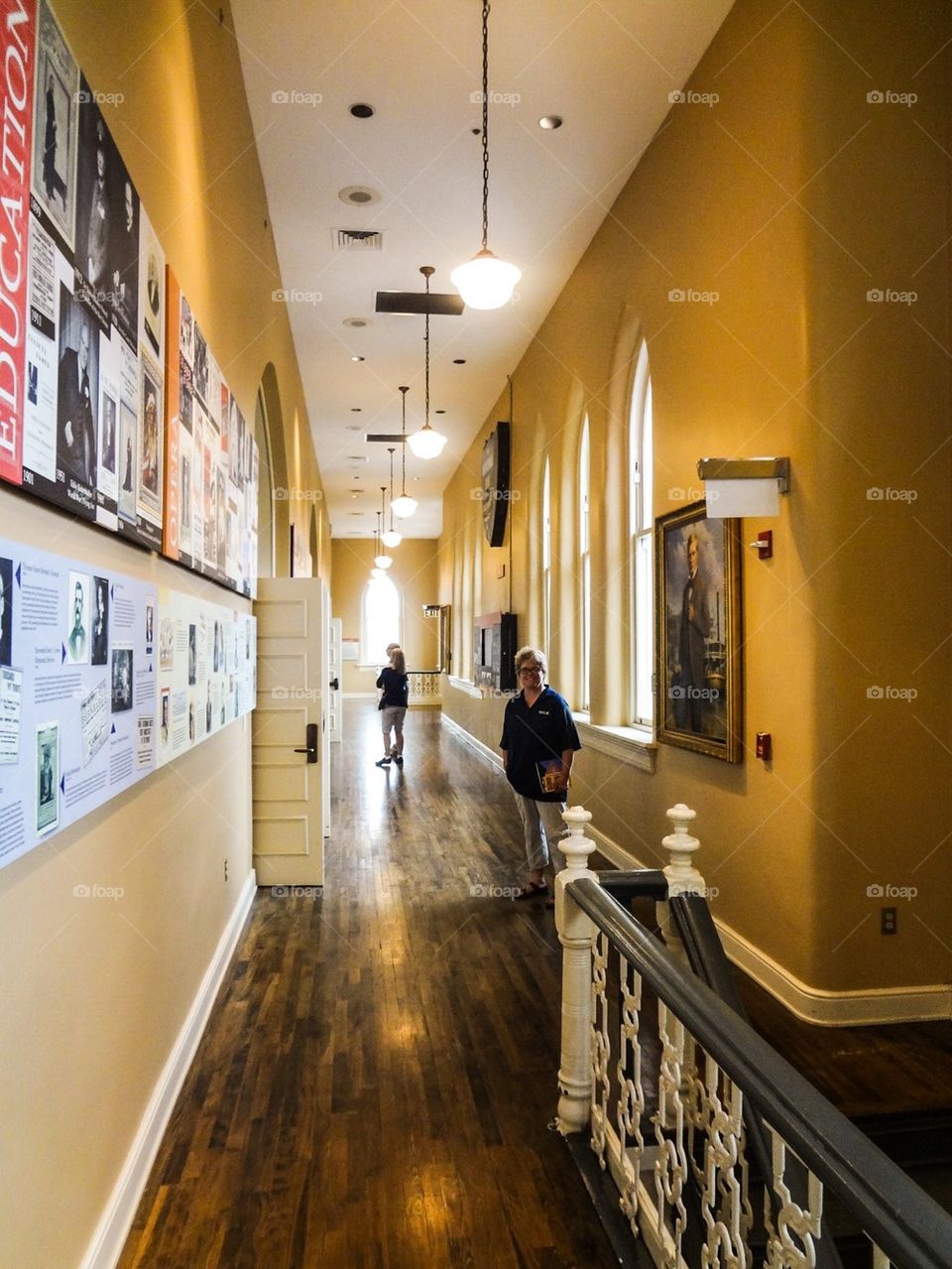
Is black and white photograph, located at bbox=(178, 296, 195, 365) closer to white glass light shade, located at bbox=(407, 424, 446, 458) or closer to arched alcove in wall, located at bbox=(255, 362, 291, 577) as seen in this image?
arched alcove in wall, located at bbox=(255, 362, 291, 577)

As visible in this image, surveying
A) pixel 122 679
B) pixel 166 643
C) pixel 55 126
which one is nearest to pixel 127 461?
pixel 122 679

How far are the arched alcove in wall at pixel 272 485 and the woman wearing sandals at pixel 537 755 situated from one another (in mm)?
3094

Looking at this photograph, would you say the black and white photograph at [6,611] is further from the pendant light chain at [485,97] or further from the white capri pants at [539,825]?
the white capri pants at [539,825]

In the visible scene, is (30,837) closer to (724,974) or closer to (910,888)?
(724,974)

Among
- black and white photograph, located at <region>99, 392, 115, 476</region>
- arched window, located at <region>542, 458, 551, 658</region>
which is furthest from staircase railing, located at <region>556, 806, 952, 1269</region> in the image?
arched window, located at <region>542, 458, 551, 658</region>

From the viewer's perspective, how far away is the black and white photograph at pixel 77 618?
192cm

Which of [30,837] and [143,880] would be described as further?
[143,880]

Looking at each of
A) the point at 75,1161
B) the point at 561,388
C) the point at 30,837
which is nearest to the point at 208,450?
the point at 30,837

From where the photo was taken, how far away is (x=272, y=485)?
28.1ft

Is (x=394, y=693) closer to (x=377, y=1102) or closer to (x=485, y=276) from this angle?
(x=485, y=276)

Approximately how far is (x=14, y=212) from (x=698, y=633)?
4.13 metres

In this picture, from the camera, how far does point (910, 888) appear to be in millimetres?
3928

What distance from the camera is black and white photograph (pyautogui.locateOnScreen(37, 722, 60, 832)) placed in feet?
5.73

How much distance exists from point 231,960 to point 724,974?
2.78 metres
